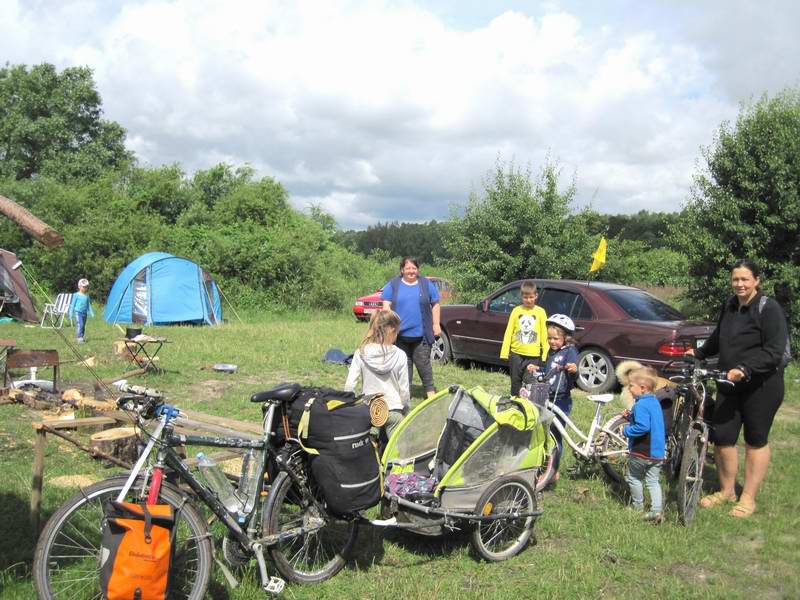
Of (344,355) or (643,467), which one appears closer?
(643,467)

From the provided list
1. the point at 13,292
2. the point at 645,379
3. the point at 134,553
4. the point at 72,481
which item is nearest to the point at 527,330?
the point at 645,379

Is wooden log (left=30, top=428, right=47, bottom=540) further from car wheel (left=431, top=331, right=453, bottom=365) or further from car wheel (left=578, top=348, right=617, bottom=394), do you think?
car wheel (left=431, top=331, right=453, bottom=365)

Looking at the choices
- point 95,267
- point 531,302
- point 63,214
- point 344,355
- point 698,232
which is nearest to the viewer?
point 531,302

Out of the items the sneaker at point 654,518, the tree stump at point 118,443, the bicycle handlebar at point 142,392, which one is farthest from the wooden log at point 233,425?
the sneaker at point 654,518

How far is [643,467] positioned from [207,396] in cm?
556

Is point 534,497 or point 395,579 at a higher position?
point 534,497

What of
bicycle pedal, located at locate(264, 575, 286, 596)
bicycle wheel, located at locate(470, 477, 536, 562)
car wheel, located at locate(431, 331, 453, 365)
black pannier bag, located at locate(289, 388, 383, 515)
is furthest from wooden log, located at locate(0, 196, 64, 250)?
car wheel, located at locate(431, 331, 453, 365)

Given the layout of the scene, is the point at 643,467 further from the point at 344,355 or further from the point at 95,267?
the point at 95,267

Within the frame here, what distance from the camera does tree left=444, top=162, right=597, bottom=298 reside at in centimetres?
1698

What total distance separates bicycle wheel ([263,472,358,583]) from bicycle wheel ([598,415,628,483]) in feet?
8.09

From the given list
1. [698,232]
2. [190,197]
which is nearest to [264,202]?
[190,197]

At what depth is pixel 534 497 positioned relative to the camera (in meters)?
4.17

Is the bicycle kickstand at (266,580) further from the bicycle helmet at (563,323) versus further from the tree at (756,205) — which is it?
the tree at (756,205)

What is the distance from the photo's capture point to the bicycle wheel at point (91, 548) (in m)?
2.85
